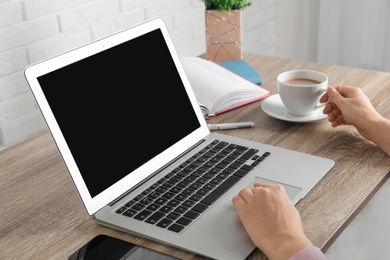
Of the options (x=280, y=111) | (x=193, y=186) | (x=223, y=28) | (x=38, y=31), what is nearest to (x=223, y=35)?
(x=223, y=28)

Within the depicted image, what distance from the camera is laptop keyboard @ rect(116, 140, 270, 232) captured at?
3.33 ft

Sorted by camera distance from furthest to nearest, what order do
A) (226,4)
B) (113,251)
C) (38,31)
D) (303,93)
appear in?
(38,31), (226,4), (303,93), (113,251)

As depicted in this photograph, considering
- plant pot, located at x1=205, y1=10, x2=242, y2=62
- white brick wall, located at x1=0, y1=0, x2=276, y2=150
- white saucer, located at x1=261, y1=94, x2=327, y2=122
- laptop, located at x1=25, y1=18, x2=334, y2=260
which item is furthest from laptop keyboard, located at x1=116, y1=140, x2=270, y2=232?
white brick wall, located at x1=0, y1=0, x2=276, y2=150

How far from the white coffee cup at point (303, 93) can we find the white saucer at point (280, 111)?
0.04ft

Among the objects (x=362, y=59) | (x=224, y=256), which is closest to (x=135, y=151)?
(x=224, y=256)

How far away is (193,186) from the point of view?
1.09 m

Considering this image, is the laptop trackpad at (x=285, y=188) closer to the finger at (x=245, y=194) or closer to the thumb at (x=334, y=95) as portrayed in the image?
the finger at (x=245, y=194)

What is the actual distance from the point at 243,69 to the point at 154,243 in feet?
2.62

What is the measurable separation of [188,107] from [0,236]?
45 centimetres

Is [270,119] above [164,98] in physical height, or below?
below

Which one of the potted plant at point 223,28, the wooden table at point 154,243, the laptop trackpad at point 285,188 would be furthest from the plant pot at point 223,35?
the laptop trackpad at point 285,188

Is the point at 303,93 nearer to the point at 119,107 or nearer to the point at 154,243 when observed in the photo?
the point at 119,107

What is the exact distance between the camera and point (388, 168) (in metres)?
1.17

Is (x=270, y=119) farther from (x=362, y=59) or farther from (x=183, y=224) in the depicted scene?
(x=362, y=59)
